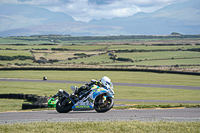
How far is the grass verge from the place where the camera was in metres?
11.3

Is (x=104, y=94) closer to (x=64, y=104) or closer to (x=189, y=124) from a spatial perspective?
(x=64, y=104)

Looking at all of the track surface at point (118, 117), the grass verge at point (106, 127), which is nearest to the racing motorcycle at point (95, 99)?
the track surface at point (118, 117)

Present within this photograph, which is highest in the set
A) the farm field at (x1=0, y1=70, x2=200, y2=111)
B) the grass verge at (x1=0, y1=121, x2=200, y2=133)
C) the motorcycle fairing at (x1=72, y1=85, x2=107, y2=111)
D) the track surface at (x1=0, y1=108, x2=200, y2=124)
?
the motorcycle fairing at (x1=72, y1=85, x2=107, y2=111)

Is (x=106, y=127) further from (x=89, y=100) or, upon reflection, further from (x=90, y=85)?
(x=90, y=85)

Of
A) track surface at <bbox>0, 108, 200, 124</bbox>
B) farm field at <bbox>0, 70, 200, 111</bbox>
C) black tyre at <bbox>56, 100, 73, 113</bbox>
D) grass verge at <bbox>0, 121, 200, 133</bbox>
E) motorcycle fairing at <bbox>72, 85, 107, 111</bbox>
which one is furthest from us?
farm field at <bbox>0, 70, 200, 111</bbox>

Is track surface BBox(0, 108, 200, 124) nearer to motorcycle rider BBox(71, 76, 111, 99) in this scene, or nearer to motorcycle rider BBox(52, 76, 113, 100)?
motorcycle rider BBox(52, 76, 113, 100)

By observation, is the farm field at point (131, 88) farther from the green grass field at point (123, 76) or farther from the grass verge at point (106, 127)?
the grass verge at point (106, 127)

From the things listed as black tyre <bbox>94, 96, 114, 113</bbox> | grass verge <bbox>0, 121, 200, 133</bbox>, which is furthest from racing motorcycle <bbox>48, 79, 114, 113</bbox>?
grass verge <bbox>0, 121, 200, 133</bbox>

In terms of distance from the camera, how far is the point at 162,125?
1192cm

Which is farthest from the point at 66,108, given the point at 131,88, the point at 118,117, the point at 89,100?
the point at 131,88

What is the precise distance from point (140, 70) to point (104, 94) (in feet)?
166

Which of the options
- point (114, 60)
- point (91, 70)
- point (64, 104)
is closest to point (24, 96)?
point (64, 104)

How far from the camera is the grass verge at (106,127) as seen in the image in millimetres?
11305

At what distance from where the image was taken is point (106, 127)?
39.0 feet
